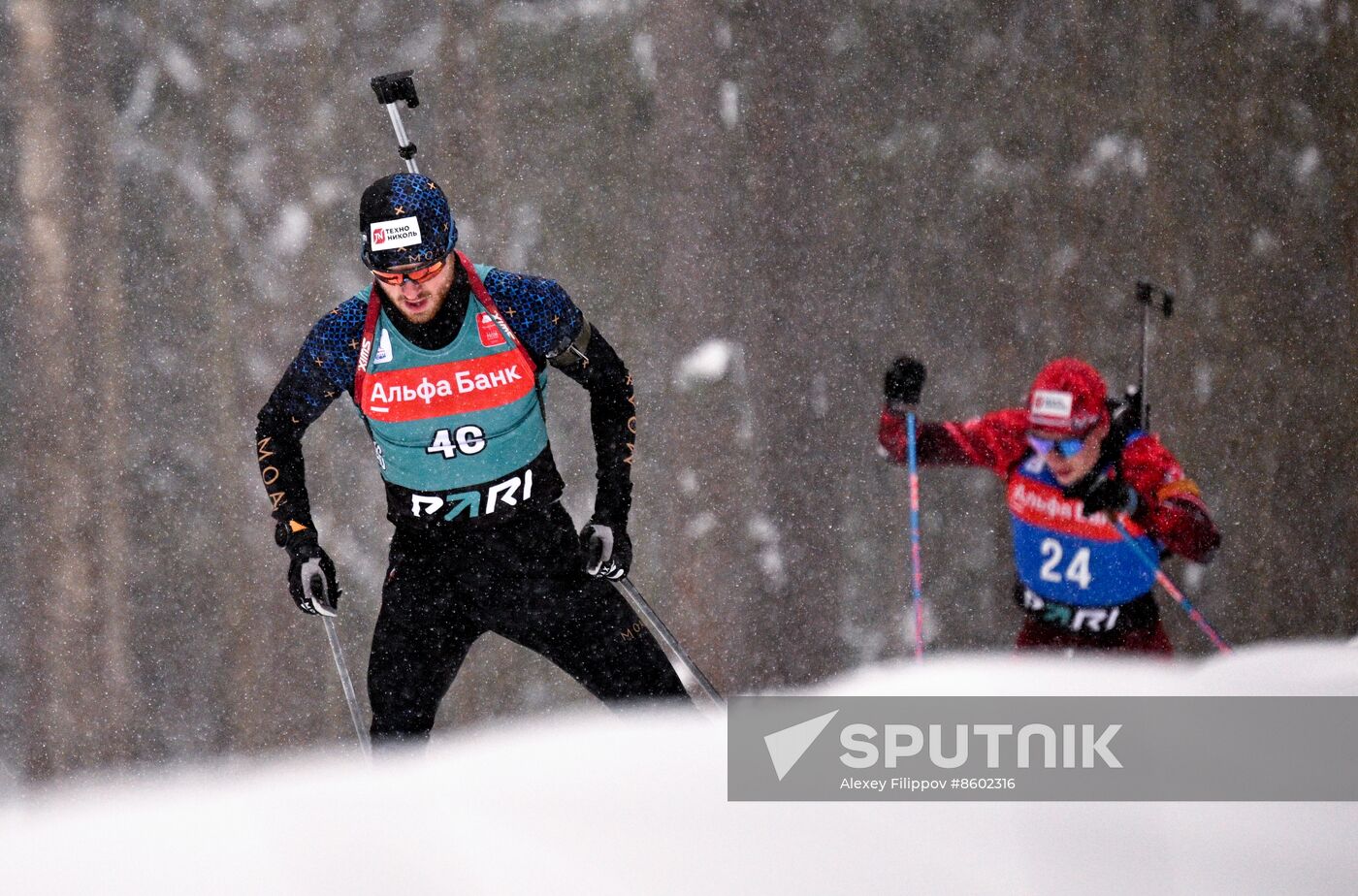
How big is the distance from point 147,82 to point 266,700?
1714 millimetres

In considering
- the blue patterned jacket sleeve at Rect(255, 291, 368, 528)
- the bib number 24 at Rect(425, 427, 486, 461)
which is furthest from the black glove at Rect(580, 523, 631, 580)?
the blue patterned jacket sleeve at Rect(255, 291, 368, 528)

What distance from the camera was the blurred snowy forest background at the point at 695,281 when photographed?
2875 mm

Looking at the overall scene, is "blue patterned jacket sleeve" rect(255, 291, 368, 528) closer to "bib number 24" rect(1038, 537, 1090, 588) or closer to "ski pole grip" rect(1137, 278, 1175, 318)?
"bib number 24" rect(1038, 537, 1090, 588)

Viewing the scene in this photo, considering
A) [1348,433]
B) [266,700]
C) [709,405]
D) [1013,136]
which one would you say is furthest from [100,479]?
[1348,433]

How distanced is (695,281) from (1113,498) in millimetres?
1289

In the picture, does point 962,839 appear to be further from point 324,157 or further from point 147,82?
point 147,82

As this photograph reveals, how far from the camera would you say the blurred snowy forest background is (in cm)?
288

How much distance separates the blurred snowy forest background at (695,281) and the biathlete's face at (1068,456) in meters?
0.46


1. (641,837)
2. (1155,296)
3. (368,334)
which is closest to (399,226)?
(368,334)

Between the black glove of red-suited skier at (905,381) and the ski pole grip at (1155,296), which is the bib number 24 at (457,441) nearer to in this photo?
the black glove of red-suited skier at (905,381)

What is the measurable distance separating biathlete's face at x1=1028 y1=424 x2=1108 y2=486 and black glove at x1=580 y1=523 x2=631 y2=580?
1187 millimetres

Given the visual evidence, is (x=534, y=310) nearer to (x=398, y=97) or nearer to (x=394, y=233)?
(x=394, y=233)

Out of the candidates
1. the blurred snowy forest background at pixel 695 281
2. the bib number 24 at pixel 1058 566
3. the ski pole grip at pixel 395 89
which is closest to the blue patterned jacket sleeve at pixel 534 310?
the ski pole grip at pixel 395 89

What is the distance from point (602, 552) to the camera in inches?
97.8
